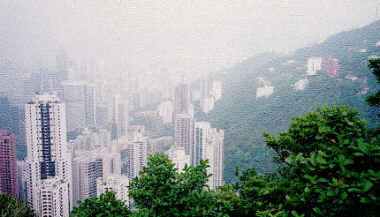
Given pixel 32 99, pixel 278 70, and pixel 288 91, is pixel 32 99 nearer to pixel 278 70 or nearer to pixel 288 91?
pixel 288 91

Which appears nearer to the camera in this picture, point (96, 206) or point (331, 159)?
point (331, 159)

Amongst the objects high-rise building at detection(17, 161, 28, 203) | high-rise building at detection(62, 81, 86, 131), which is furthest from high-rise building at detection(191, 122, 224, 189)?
high-rise building at detection(17, 161, 28, 203)

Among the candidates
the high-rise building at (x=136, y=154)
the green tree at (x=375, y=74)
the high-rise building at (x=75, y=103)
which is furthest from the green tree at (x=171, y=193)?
the high-rise building at (x=75, y=103)

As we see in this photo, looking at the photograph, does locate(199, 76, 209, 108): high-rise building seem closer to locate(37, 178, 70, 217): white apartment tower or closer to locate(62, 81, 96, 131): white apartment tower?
locate(62, 81, 96, 131): white apartment tower

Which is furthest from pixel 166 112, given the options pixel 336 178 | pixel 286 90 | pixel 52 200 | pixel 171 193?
pixel 336 178

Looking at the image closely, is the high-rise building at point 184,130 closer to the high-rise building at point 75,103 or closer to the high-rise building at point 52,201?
the high-rise building at point 75,103

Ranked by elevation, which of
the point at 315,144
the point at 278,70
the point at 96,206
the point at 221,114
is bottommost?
the point at 221,114

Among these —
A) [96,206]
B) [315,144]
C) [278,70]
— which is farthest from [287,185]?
[278,70]
